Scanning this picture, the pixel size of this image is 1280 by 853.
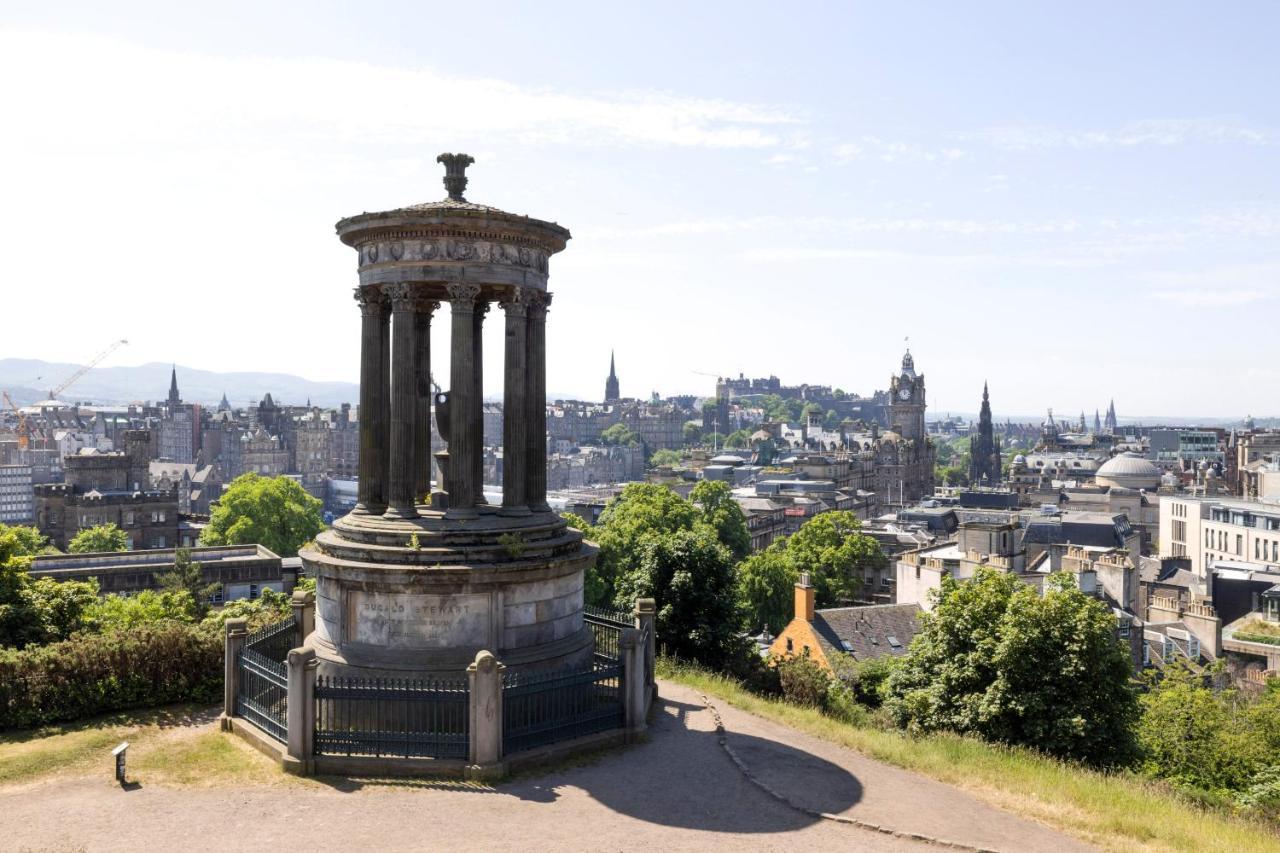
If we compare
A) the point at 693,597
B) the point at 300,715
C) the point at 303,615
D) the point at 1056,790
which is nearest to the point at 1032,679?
the point at 1056,790

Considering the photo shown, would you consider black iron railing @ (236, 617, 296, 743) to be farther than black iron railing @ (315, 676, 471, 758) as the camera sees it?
Yes

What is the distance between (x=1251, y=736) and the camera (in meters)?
32.5

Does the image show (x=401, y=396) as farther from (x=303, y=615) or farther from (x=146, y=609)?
(x=146, y=609)

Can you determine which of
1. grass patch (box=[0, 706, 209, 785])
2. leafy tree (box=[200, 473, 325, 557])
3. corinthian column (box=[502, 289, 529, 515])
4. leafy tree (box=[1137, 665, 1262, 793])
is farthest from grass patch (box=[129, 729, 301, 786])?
leafy tree (box=[200, 473, 325, 557])

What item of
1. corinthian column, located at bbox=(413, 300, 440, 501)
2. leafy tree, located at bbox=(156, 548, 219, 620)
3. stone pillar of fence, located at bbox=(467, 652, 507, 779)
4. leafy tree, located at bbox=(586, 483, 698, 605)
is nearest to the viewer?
stone pillar of fence, located at bbox=(467, 652, 507, 779)

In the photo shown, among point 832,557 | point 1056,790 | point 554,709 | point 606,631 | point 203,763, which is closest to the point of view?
point 1056,790

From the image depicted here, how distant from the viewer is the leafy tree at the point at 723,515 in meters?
86.9

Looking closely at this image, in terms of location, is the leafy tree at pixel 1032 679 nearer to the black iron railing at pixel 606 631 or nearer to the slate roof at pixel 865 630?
the black iron railing at pixel 606 631

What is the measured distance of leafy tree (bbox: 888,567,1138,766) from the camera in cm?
2575

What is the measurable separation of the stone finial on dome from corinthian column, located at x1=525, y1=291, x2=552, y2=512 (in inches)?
122

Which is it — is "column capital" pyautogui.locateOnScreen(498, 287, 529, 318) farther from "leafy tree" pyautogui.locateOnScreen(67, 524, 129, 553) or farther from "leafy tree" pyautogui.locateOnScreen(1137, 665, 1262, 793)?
"leafy tree" pyautogui.locateOnScreen(67, 524, 129, 553)

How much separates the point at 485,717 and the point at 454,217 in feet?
35.2

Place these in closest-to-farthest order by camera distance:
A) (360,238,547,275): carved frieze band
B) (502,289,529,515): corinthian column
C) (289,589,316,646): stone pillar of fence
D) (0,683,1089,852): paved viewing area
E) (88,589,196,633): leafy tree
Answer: (0,683,1089,852): paved viewing area < (360,238,547,275): carved frieze band < (502,289,529,515): corinthian column < (289,589,316,646): stone pillar of fence < (88,589,196,633): leafy tree

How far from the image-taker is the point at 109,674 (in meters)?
22.5
